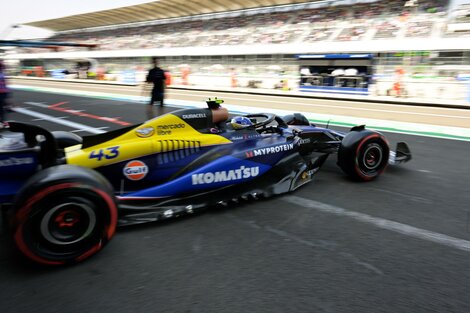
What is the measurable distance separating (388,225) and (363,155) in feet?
4.48

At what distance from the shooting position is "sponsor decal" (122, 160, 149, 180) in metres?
3.35

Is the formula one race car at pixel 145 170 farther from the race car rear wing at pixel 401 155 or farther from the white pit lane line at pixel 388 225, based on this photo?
the race car rear wing at pixel 401 155

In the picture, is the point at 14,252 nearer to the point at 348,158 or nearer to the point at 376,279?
the point at 376,279

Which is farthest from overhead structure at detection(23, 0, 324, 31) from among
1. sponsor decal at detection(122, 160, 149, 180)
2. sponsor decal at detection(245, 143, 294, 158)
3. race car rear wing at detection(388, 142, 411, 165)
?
sponsor decal at detection(122, 160, 149, 180)

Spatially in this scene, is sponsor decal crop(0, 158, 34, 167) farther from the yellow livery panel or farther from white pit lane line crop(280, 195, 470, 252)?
white pit lane line crop(280, 195, 470, 252)

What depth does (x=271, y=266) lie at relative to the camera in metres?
2.60

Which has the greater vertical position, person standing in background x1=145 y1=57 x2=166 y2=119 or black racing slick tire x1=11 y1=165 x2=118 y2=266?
person standing in background x1=145 y1=57 x2=166 y2=119

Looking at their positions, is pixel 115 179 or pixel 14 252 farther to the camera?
pixel 115 179

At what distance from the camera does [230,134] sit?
402 cm

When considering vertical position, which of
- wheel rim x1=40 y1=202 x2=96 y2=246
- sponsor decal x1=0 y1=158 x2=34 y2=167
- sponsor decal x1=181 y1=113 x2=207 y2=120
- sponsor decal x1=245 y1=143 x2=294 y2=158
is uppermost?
sponsor decal x1=181 y1=113 x2=207 y2=120

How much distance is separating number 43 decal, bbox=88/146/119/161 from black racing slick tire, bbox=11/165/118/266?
605 millimetres

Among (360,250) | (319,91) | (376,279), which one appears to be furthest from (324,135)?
(319,91)

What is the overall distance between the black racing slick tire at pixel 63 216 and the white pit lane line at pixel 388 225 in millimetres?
2038

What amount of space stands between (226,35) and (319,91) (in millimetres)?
20428
